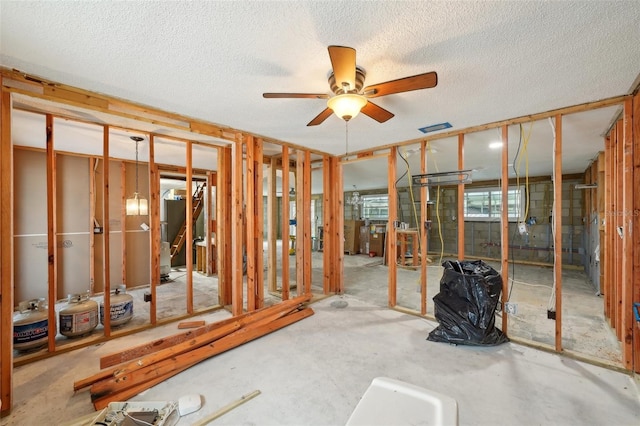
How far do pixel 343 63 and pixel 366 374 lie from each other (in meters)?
2.31

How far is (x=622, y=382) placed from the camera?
6.68ft

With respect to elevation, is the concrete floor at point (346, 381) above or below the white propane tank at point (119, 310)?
below

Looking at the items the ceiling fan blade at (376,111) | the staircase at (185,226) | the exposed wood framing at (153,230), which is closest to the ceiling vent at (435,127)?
the ceiling fan blade at (376,111)

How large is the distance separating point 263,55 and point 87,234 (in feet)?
14.1

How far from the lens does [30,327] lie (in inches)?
96.0

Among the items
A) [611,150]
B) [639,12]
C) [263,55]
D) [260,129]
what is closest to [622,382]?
[611,150]

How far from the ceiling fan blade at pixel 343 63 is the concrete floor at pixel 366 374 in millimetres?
2171

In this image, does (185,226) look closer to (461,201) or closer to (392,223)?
(392,223)

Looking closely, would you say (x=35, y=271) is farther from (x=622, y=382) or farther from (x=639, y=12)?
(x=622, y=382)

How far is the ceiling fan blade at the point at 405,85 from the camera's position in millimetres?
1518

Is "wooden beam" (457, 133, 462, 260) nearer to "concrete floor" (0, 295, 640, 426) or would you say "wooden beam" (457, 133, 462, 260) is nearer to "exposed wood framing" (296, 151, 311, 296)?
"concrete floor" (0, 295, 640, 426)

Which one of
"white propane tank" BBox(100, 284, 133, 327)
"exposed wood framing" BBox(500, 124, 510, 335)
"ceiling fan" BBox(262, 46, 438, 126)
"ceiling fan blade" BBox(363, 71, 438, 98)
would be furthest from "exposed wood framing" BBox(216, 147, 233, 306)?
"exposed wood framing" BBox(500, 124, 510, 335)

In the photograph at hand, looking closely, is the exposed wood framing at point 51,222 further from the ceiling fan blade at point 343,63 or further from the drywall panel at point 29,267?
the ceiling fan blade at point 343,63

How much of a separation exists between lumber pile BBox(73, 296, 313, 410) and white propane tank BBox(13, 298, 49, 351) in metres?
0.97
